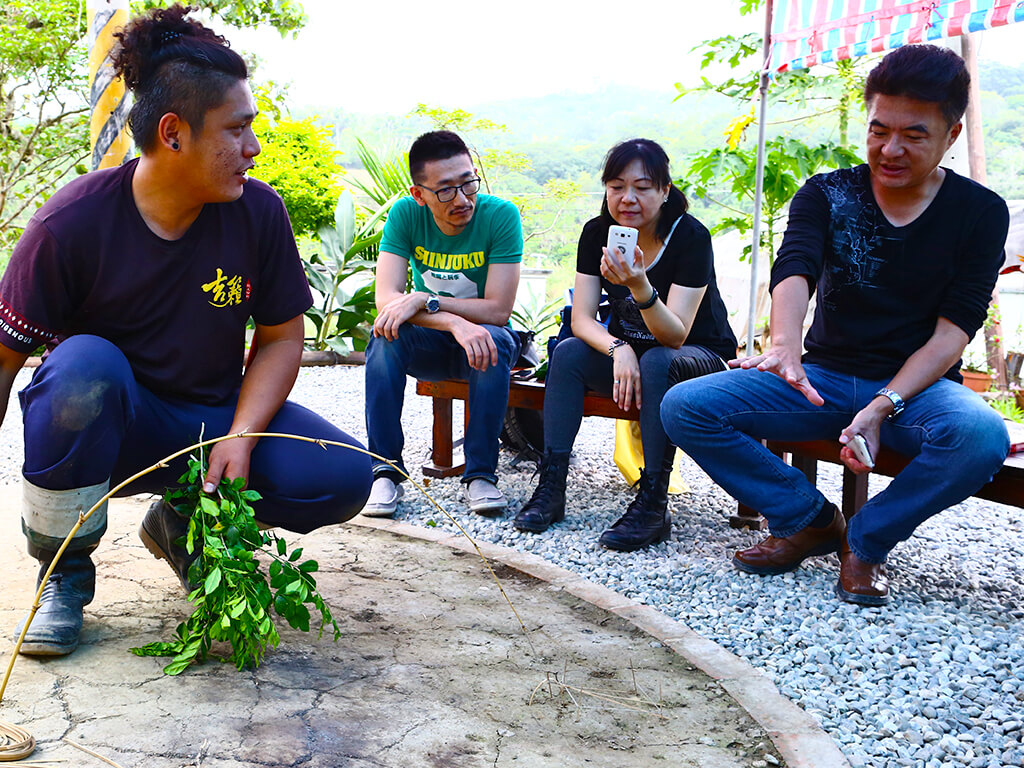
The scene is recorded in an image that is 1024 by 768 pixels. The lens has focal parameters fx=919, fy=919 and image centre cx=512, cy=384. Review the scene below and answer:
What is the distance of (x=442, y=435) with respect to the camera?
3682 mm

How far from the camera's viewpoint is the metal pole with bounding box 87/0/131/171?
521 cm

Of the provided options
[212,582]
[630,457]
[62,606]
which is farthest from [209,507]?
[630,457]

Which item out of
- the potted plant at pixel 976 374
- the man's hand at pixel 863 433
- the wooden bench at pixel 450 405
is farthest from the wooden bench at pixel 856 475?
the potted plant at pixel 976 374

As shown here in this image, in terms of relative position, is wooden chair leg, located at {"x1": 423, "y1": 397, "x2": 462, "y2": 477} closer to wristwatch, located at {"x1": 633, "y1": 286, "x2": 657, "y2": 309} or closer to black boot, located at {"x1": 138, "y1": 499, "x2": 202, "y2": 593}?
wristwatch, located at {"x1": 633, "y1": 286, "x2": 657, "y2": 309}

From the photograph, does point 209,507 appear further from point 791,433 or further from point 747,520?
point 747,520

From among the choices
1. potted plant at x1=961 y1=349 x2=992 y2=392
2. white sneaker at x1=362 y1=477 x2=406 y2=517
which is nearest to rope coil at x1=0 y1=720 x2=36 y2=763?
white sneaker at x1=362 y1=477 x2=406 y2=517

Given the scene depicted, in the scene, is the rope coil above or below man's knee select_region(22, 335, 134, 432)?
below

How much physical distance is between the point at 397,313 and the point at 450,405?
64 cm

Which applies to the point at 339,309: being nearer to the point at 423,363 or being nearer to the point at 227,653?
the point at 423,363

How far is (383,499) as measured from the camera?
3.18 m

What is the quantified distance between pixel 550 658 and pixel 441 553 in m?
0.81

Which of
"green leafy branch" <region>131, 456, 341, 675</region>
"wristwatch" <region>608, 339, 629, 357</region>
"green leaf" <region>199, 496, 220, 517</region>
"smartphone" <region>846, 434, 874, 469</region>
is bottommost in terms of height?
"green leafy branch" <region>131, 456, 341, 675</region>

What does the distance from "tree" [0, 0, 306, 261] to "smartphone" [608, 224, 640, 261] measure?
5995 mm

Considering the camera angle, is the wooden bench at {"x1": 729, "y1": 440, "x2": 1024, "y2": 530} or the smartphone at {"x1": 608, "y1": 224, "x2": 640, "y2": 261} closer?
the wooden bench at {"x1": 729, "y1": 440, "x2": 1024, "y2": 530}
